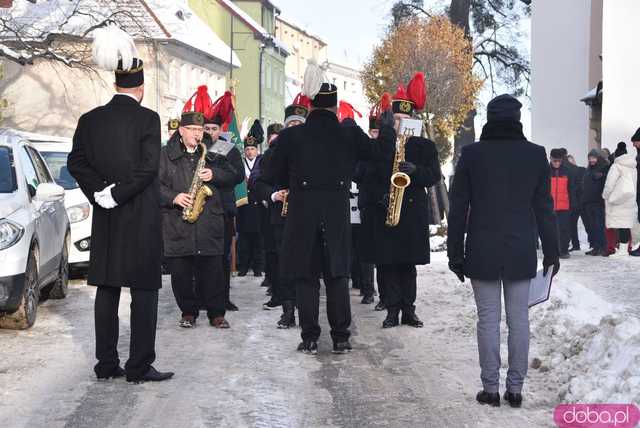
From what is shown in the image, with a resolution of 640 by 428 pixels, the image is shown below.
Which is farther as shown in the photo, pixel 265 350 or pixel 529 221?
pixel 265 350

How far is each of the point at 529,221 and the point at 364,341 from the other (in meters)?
2.94

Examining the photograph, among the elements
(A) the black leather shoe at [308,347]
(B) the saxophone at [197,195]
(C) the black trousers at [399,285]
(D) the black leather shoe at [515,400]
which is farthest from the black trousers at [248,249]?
(D) the black leather shoe at [515,400]

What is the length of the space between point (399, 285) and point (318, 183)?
2.01 meters

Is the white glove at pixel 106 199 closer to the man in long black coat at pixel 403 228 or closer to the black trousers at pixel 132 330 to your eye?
the black trousers at pixel 132 330

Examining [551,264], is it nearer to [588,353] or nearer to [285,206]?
[588,353]

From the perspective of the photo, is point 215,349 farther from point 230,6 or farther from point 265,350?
point 230,6

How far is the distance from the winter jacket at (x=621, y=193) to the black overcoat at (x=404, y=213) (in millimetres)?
8437

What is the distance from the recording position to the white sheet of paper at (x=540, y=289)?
22.8 ft

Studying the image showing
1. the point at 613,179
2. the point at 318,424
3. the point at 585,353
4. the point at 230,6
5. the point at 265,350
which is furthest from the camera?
the point at 230,6

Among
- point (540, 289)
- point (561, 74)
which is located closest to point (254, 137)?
point (540, 289)

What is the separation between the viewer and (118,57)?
7414 mm

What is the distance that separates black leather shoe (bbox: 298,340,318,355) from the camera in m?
8.79

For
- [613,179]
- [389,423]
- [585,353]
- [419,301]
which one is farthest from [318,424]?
[613,179]

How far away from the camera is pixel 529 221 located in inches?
268
